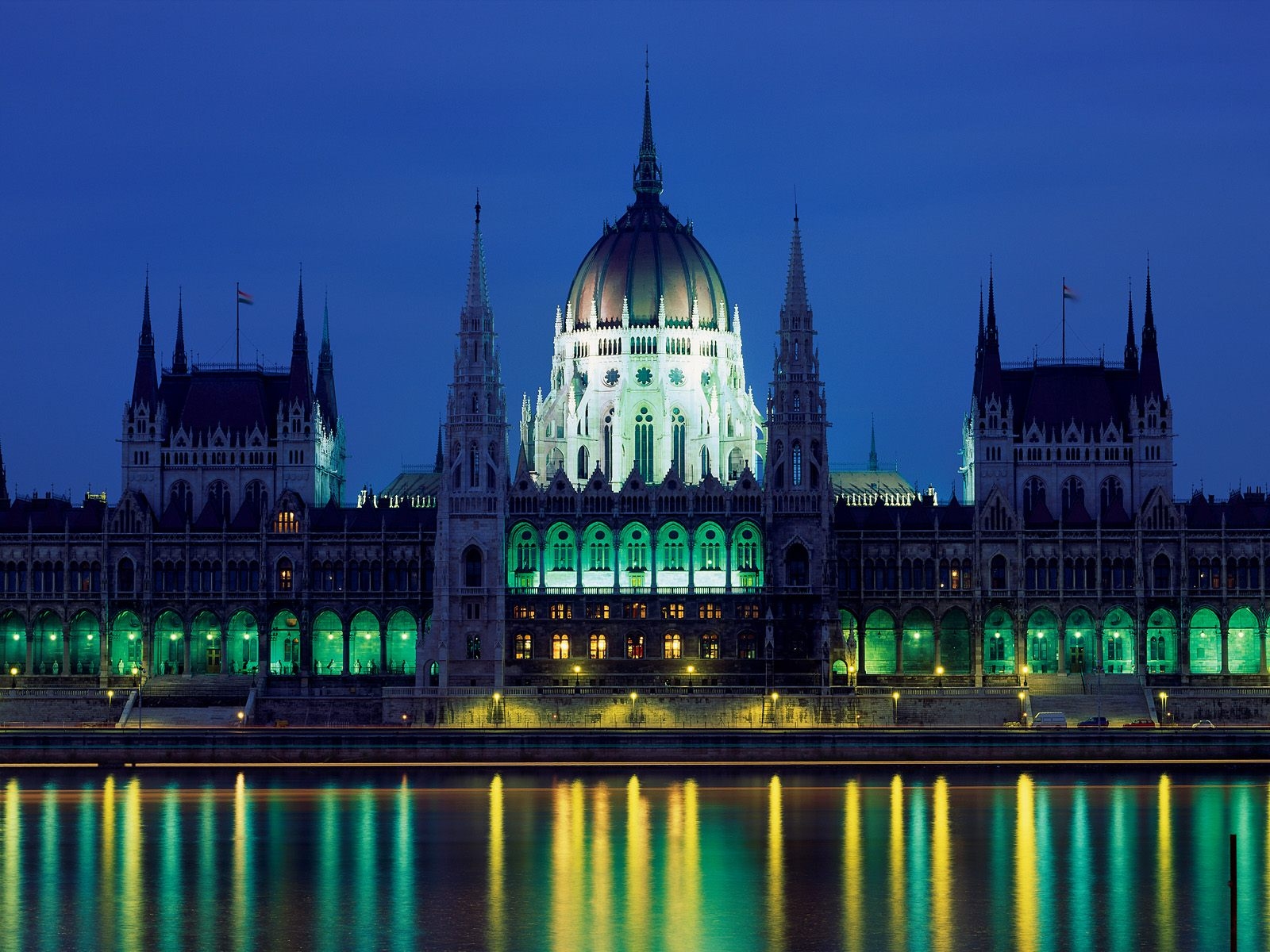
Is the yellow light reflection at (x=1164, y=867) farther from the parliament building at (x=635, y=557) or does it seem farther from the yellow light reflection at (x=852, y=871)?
the parliament building at (x=635, y=557)

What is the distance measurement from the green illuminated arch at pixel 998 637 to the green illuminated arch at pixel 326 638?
39055 mm

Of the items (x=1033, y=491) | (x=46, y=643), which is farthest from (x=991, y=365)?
(x=46, y=643)

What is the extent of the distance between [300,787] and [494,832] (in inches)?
721

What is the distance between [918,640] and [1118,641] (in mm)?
11894

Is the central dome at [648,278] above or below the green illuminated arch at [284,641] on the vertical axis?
above

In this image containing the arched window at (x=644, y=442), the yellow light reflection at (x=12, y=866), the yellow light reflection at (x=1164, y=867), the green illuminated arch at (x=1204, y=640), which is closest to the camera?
the yellow light reflection at (x=1164, y=867)

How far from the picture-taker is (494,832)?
10306 cm

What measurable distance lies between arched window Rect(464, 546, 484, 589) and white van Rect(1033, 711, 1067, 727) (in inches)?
1340

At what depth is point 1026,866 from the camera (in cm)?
9425

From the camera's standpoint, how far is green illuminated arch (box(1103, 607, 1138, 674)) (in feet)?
510

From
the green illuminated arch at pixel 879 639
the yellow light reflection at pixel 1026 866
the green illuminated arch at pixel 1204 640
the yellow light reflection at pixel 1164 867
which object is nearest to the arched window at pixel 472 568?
the green illuminated arch at pixel 879 639

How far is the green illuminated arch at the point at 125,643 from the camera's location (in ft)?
522

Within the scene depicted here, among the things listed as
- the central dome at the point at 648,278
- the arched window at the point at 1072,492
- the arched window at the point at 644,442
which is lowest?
the arched window at the point at 1072,492

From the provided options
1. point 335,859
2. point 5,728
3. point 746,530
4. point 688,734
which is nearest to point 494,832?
point 335,859
